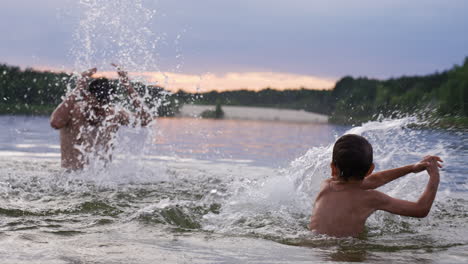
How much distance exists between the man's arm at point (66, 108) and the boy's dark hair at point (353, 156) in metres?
4.85

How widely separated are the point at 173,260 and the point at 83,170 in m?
5.15

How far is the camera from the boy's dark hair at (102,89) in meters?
8.34

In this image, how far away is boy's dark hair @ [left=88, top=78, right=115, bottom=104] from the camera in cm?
834

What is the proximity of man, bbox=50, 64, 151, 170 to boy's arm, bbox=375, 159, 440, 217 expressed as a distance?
4.84m

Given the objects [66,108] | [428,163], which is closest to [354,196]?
[428,163]

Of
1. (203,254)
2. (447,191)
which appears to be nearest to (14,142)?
(447,191)

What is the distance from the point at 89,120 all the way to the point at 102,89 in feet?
1.72

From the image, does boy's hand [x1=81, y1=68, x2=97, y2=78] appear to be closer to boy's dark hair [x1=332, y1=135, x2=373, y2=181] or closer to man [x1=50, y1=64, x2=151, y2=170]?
man [x1=50, y1=64, x2=151, y2=170]

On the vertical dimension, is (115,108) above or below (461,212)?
→ above

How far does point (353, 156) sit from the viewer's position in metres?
4.21

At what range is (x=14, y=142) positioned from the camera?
50.1 ft

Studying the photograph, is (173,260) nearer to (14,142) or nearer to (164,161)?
(164,161)

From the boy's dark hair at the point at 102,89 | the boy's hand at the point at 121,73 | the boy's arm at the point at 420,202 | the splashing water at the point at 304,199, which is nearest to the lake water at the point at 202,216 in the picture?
the splashing water at the point at 304,199

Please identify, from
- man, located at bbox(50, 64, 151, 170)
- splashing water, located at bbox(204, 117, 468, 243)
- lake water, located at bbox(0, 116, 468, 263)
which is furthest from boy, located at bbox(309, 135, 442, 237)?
man, located at bbox(50, 64, 151, 170)
